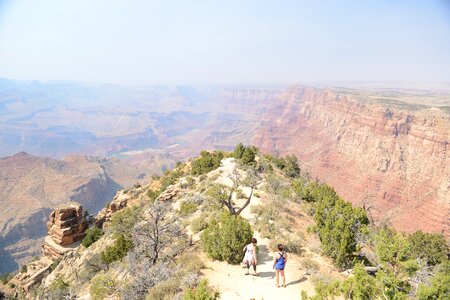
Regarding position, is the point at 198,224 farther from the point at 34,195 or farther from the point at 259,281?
the point at 34,195

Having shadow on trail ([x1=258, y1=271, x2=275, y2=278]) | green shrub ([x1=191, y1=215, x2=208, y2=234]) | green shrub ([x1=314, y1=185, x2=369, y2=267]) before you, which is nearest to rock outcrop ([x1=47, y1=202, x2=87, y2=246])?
green shrub ([x1=191, y1=215, x2=208, y2=234])

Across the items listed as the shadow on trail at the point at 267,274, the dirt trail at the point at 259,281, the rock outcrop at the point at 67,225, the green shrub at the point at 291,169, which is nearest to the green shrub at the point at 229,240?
the dirt trail at the point at 259,281

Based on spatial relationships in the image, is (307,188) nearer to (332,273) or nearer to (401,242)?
(332,273)

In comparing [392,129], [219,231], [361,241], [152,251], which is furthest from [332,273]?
[392,129]

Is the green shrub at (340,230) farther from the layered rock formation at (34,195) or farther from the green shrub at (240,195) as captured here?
the layered rock formation at (34,195)

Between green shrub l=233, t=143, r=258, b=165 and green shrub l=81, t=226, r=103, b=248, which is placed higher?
green shrub l=233, t=143, r=258, b=165

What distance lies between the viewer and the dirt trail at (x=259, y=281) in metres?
10.4

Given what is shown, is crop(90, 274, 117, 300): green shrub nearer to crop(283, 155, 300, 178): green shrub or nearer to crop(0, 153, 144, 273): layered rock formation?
crop(283, 155, 300, 178): green shrub

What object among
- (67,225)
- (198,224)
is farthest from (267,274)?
(67,225)

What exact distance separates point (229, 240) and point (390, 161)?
7765cm

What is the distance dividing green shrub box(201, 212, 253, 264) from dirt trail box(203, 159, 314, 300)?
40cm

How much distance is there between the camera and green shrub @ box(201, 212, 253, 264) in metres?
12.5

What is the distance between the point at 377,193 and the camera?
70.5 meters

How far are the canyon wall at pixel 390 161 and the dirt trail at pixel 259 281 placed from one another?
44867 mm
